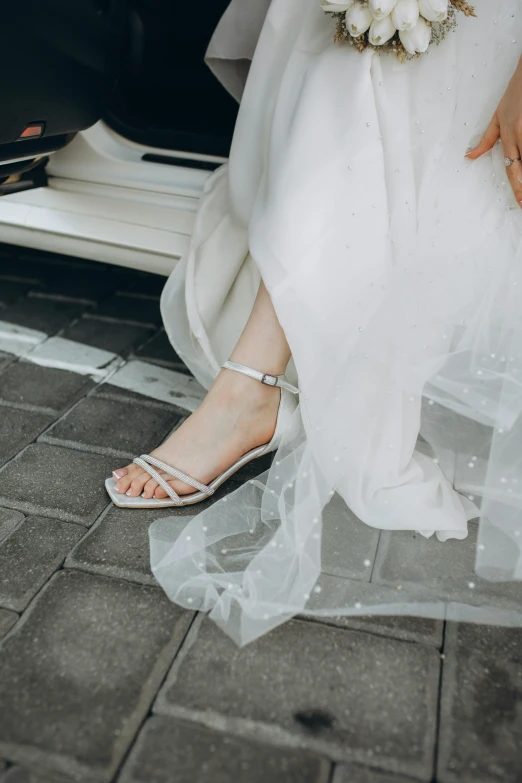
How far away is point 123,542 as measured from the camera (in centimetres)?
99

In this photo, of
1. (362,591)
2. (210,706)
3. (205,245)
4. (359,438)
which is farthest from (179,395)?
(210,706)

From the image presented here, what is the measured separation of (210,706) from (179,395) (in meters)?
0.77

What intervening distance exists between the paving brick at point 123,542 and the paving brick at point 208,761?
24 cm

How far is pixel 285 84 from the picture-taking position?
43.9 inches

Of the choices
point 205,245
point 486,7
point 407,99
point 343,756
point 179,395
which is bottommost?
point 179,395

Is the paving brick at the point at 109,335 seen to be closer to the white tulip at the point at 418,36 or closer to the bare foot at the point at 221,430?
the bare foot at the point at 221,430

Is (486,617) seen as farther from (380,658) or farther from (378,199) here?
(378,199)

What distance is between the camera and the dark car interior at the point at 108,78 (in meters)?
1.17

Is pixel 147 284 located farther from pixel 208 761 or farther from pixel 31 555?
pixel 208 761

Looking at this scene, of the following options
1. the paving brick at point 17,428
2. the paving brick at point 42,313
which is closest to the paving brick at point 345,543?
the paving brick at point 17,428

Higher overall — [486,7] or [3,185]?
[486,7]

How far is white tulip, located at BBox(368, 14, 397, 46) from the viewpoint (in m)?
0.98

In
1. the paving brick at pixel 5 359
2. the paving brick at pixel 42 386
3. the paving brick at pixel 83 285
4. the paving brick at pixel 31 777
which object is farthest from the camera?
the paving brick at pixel 83 285

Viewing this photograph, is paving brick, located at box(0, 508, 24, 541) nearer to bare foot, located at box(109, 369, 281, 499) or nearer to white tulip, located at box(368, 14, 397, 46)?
bare foot, located at box(109, 369, 281, 499)
